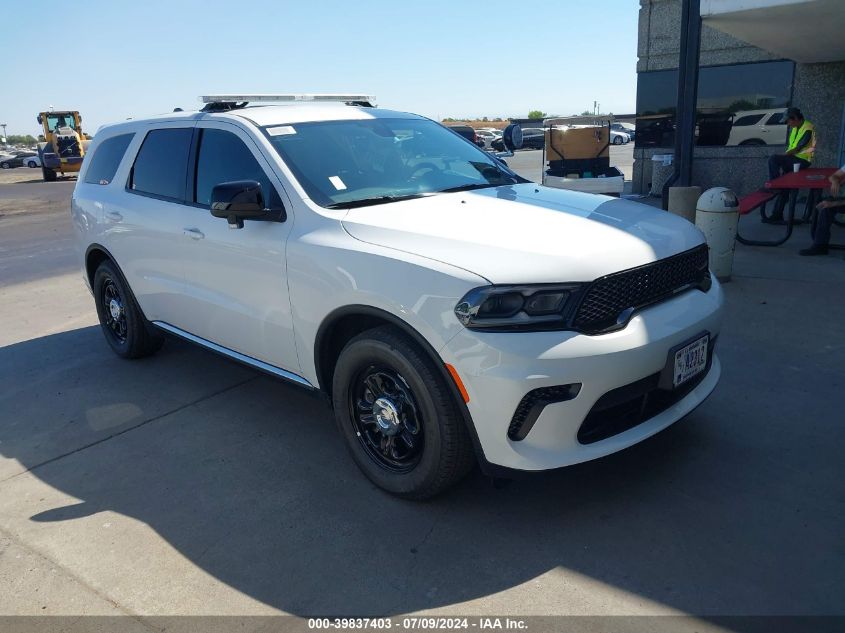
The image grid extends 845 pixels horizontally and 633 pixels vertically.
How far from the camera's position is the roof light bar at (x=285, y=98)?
4531 mm

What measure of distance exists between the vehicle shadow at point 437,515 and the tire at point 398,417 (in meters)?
0.18

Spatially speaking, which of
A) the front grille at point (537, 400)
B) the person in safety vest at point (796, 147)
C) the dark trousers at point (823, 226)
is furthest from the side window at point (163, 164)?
the person in safety vest at point (796, 147)

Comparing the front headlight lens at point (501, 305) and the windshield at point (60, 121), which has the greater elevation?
the windshield at point (60, 121)

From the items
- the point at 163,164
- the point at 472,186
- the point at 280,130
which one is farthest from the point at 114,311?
the point at 472,186

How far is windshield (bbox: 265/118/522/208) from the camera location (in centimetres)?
373

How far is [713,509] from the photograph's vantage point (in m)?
3.16

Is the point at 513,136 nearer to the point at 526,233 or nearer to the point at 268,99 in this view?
the point at 268,99

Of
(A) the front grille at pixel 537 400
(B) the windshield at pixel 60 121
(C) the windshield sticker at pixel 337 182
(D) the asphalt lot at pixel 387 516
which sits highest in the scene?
(B) the windshield at pixel 60 121

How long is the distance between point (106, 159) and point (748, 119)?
12.0 m

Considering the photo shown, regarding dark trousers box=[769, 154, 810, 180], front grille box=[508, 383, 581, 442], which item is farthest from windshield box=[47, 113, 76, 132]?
front grille box=[508, 383, 581, 442]

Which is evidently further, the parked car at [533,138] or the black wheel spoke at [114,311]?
the parked car at [533,138]

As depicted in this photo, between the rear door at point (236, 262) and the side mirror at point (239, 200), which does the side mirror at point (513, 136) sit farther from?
the side mirror at point (239, 200)

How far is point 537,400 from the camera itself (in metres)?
2.76

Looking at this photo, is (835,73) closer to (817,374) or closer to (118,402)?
(817,374)
